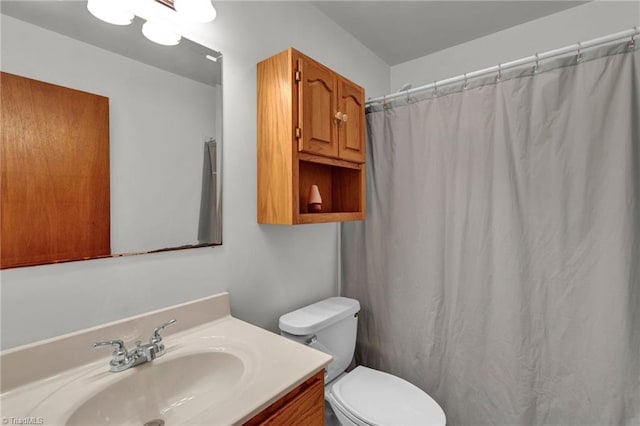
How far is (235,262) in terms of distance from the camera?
1.32 meters

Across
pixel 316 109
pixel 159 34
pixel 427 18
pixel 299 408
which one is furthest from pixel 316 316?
pixel 427 18

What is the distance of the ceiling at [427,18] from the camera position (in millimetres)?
1718

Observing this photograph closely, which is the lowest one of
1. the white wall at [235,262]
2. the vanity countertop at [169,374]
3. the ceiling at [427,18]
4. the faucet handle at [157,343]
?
the vanity countertop at [169,374]

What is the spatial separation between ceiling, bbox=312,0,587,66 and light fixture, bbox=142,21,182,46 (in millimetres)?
945

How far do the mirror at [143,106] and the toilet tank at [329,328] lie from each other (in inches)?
20.8

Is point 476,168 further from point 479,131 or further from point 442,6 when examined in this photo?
point 442,6

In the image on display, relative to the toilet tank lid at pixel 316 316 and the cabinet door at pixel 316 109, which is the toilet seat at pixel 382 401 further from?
the cabinet door at pixel 316 109

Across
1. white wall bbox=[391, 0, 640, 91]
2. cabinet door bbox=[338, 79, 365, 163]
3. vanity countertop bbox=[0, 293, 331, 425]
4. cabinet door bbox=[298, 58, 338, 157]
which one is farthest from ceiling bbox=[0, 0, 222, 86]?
white wall bbox=[391, 0, 640, 91]

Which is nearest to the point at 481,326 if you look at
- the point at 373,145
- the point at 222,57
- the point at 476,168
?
the point at 476,168

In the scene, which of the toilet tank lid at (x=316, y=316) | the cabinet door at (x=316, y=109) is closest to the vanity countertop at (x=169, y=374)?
the toilet tank lid at (x=316, y=316)

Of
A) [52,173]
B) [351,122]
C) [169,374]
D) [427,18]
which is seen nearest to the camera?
[52,173]

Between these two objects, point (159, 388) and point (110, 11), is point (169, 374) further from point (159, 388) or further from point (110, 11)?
point (110, 11)

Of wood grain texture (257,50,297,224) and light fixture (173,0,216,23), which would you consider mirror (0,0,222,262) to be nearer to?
light fixture (173,0,216,23)

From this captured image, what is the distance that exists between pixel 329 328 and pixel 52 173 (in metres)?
1.23
